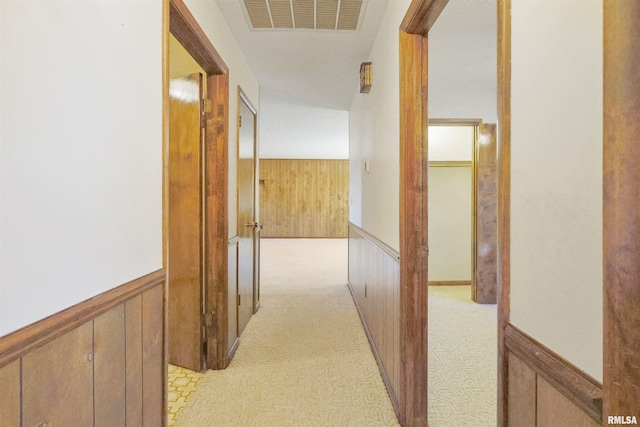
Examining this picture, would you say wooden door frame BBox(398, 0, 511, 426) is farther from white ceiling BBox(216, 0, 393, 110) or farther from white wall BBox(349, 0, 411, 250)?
white ceiling BBox(216, 0, 393, 110)

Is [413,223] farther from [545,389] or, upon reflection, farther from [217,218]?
[217,218]

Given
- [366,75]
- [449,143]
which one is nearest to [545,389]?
[366,75]

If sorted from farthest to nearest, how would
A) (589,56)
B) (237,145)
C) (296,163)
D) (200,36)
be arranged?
(296,163) → (237,145) → (200,36) → (589,56)

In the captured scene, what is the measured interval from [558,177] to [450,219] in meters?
3.88

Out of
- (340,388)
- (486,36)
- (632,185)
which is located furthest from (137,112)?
(486,36)

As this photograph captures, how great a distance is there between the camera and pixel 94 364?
35.2 inches

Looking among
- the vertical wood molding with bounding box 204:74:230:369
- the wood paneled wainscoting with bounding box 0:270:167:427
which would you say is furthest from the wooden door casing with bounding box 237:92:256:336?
the wood paneled wainscoting with bounding box 0:270:167:427

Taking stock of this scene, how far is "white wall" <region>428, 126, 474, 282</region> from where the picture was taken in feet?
14.0

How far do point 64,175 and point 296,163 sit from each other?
8947 mm

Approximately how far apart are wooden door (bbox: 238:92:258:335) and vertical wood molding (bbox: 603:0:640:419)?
7.58 feet

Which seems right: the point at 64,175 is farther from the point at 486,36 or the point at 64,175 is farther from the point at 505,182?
the point at 486,36

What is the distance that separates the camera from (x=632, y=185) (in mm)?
443

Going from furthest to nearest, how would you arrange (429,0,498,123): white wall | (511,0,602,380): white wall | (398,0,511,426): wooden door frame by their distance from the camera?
(429,0,498,123): white wall
(398,0,511,426): wooden door frame
(511,0,602,380): white wall

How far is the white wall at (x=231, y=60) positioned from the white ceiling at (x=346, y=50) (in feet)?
0.25
